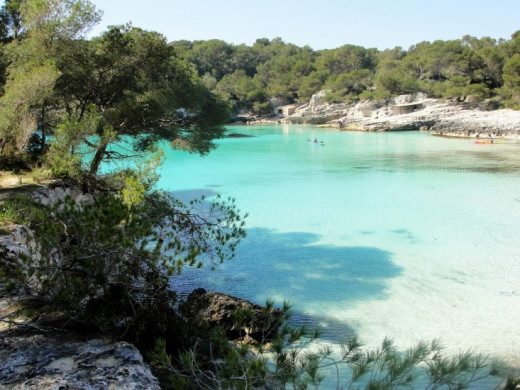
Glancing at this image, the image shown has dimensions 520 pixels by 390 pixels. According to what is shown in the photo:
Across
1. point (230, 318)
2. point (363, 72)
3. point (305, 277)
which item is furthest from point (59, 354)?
point (363, 72)

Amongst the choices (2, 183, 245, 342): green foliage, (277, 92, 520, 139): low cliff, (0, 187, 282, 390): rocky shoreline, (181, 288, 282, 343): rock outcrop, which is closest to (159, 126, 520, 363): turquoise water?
(181, 288, 282, 343): rock outcrop

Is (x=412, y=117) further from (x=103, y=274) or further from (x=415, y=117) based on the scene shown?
(x=103, y=274)

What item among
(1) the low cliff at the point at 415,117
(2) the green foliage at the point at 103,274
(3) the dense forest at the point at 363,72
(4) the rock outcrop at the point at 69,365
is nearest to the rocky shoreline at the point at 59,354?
(4) the rock outcrop at the point at 69,365

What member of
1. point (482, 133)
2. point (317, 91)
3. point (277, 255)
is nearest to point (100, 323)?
point (277, 255)

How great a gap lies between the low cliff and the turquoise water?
50.4 feet

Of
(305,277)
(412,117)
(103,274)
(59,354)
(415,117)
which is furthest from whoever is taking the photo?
(412,117)

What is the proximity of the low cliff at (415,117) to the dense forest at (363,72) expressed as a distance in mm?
1183

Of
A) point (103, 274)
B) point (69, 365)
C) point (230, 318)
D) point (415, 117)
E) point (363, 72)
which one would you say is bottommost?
point (230, 318)

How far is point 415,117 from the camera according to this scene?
4172cm

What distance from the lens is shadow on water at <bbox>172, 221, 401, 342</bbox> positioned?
6.48 metres

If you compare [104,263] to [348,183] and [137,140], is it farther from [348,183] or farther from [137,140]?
[348,183]

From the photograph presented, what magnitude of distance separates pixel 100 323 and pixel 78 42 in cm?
735

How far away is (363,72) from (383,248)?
4719cm

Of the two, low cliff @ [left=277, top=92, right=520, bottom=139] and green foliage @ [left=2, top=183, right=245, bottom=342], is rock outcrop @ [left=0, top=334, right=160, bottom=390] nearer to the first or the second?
green foliage @ [left=2, top=183, right=245, bottom=342]
